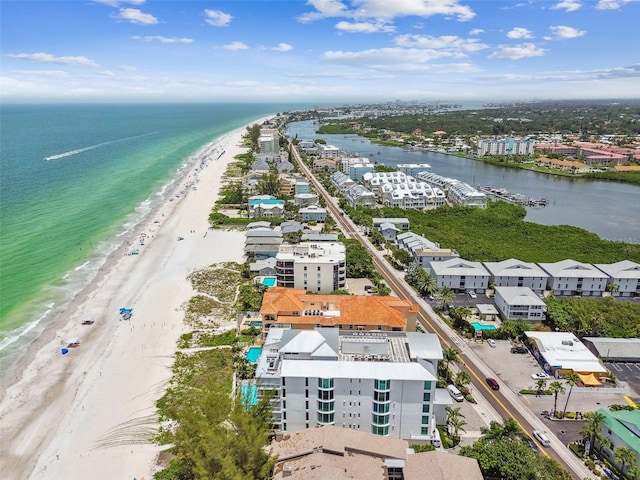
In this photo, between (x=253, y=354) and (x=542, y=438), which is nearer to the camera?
(x=542, y=438)

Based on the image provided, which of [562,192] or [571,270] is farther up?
[571,270]

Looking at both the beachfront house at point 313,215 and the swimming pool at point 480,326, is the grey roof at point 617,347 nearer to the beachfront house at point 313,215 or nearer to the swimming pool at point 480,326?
the swimming pool at point 480,326

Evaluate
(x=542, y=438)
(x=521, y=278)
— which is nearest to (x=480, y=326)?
(x=521, y=278)

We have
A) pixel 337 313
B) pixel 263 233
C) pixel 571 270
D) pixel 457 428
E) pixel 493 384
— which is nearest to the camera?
pixel 457 428

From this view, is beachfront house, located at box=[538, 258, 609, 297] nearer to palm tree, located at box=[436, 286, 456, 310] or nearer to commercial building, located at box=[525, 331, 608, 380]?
commercial building, located at box=[525, 331, 608, 380]

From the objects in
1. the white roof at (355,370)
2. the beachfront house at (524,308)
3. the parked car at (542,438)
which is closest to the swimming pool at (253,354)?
the white roof at (355,370)

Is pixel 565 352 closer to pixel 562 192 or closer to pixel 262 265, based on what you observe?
pixel 262 265

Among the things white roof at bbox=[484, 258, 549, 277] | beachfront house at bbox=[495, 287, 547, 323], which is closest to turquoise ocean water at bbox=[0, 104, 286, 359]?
beachfront house at bbox=[495, 287, 547, 323]
